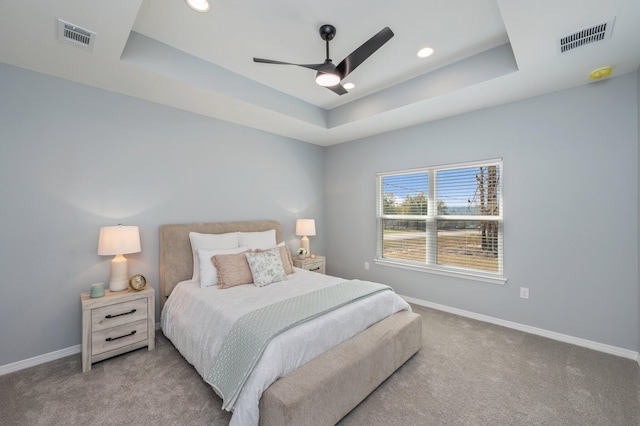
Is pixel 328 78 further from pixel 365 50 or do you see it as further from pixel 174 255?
pixel 174 255

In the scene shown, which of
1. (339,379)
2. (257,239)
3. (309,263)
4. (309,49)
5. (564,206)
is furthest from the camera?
(309,263)

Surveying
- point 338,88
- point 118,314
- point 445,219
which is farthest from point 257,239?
point 445,219

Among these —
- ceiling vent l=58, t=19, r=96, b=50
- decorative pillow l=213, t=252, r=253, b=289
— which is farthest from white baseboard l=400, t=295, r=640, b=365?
ceiling vent l=58, t=19, r=96, b=50

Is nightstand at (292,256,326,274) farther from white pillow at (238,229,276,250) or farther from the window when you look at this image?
the window

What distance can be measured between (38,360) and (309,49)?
3.72 metres

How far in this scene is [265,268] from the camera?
2908mm

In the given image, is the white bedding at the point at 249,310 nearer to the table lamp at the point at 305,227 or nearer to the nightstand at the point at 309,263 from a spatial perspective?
the nightstand at the point at 309,263

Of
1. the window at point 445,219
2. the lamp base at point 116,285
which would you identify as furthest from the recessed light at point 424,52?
the lamp base at point 116,285

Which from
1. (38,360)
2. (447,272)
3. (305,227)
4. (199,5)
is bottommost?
(38,360)

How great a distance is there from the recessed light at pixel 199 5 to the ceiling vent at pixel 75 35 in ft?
2.36

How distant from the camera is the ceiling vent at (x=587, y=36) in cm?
187

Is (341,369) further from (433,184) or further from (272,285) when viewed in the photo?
(433,184)

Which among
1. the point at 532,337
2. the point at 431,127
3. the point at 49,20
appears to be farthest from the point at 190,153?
the point at 532,337

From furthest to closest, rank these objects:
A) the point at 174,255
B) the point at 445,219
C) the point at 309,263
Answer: the point at 309,263 < the point at 445,219 < the point at 174,255
